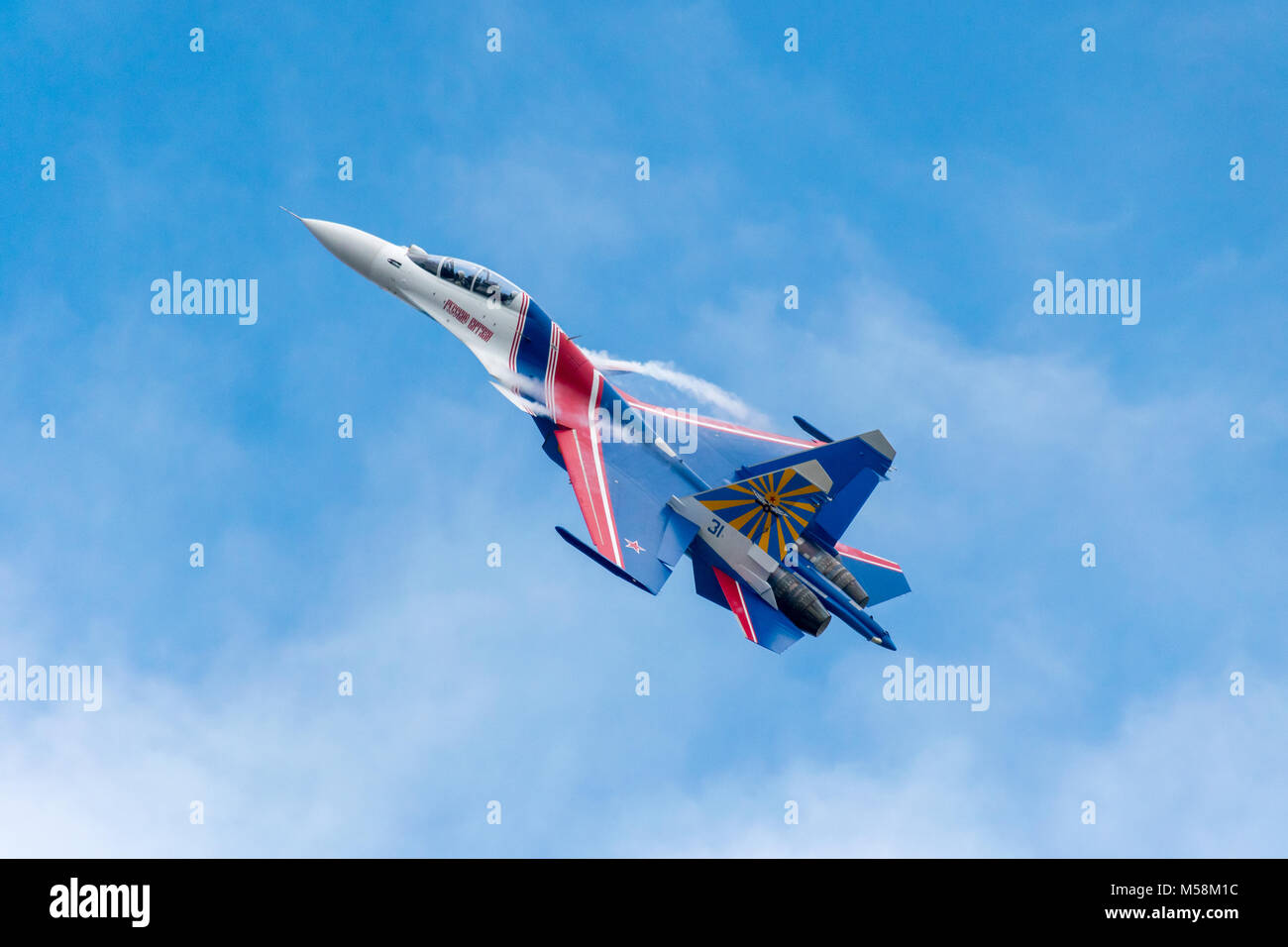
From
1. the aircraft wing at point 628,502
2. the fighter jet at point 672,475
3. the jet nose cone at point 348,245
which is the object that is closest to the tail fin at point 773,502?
the fighter jet at point 672,475

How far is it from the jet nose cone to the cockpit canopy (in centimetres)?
98

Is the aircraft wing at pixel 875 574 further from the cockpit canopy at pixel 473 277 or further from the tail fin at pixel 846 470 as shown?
the cockpit canopy at pixel 473 277

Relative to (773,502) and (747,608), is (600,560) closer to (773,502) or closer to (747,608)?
(747,608)

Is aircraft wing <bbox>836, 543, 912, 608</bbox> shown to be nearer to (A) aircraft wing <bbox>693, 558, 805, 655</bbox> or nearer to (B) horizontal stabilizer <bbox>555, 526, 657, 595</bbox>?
(A) aircraft wing <bbox>693, 558, 805, 655</bbox>

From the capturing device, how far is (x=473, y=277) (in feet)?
97.3

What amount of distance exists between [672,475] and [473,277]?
666cm

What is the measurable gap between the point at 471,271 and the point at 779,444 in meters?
8.63

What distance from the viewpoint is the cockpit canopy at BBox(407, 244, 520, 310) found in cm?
2962

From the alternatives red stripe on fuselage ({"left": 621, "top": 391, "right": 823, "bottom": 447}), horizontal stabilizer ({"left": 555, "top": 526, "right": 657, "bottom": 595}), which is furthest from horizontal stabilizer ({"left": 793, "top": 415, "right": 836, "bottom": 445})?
horizontal stabilizer ({"left": 555, "top": 526, "right": 657, "bottom": 595})

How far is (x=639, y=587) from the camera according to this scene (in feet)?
88.0

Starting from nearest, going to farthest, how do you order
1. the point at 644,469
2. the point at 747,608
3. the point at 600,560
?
the point at 600,560
the point at 747,608
the point at 644,469

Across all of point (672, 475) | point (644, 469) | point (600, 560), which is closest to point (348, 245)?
point (644, 469)

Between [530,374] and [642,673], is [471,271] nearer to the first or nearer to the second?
[530,374]
